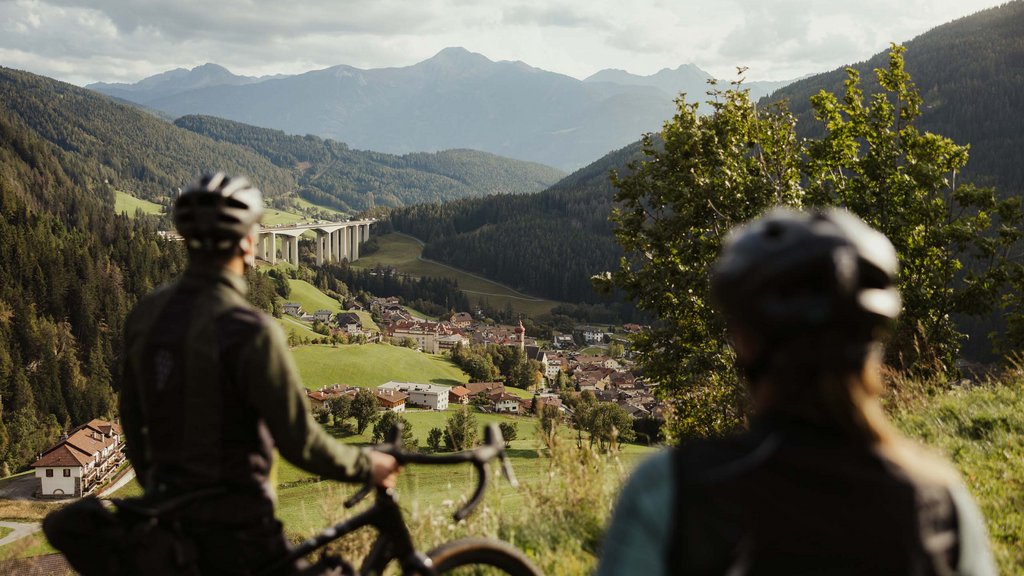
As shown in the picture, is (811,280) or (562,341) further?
(562,341)

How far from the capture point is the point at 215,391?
281cm

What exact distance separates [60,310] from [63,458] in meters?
55.8

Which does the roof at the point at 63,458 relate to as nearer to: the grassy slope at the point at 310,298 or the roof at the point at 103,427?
the roof at the point at 103,427

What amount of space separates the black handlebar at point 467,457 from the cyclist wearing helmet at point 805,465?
168 cm

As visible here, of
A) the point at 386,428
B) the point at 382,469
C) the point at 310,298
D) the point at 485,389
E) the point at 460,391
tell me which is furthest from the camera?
the point at 310,298

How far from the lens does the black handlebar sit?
3.33 metres

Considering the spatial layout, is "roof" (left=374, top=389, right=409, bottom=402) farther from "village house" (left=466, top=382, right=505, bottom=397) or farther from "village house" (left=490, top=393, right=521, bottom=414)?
"village house" (left=490, top=393, right=521, bottom=414)

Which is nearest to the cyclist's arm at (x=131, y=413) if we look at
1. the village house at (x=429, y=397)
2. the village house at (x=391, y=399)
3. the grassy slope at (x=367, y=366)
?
the village house at (x=391, y=399)

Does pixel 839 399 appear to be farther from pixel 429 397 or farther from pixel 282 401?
pixel 429 397

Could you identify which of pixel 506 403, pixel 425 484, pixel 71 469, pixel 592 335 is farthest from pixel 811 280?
pixel 592 335

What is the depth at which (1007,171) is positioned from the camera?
6294 inches

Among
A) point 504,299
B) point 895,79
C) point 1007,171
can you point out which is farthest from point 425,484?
point 1007,171

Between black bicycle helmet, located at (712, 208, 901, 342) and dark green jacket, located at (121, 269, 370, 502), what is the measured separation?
1.76 m

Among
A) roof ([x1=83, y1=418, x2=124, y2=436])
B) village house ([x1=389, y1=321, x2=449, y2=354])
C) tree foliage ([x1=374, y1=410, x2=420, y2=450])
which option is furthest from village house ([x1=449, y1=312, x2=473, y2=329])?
tree foliage ([x1=374, y1=410, x2=420, y2=450])
